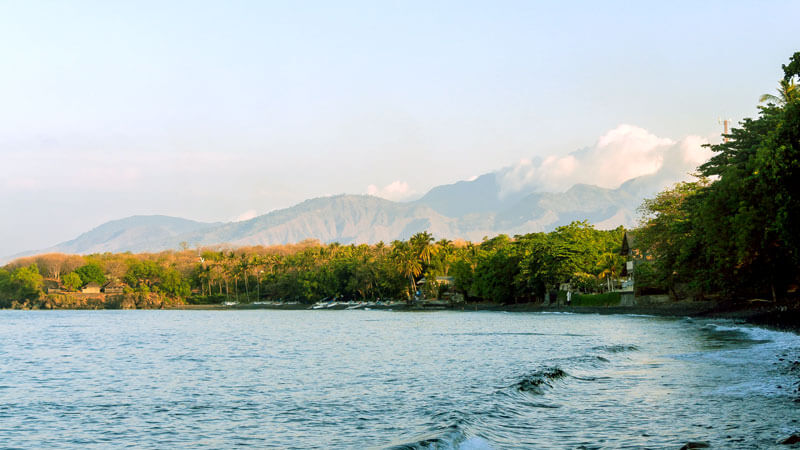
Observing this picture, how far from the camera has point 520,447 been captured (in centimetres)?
1332

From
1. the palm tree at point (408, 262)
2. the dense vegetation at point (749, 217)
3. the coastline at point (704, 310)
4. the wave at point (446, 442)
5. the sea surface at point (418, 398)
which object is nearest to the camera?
the wave at point (446, 442)

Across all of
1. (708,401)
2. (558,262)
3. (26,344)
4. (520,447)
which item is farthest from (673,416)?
(558,262)

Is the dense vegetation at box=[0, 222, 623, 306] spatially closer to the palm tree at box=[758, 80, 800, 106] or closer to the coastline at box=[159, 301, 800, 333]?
the coastline at box=[159, 301, 800, 333]

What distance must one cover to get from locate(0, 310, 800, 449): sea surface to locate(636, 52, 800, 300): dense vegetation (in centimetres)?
645

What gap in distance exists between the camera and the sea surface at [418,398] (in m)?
14.6

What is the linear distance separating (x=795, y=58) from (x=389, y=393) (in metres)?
20.7

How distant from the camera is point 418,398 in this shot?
20484mm

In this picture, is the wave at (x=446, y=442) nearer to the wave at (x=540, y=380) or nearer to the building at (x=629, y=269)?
the wave at (x=540, y=380)

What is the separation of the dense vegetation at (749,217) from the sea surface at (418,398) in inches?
254

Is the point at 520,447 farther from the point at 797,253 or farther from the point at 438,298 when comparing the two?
the point at 438,298

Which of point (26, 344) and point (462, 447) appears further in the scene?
point (26, 344)

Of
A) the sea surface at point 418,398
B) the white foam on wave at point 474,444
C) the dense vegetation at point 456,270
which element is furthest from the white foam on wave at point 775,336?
the dense vegetation at point 456,270

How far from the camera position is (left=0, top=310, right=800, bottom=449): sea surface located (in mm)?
14594

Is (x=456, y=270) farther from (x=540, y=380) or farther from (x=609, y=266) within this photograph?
(x=540, y=380)
